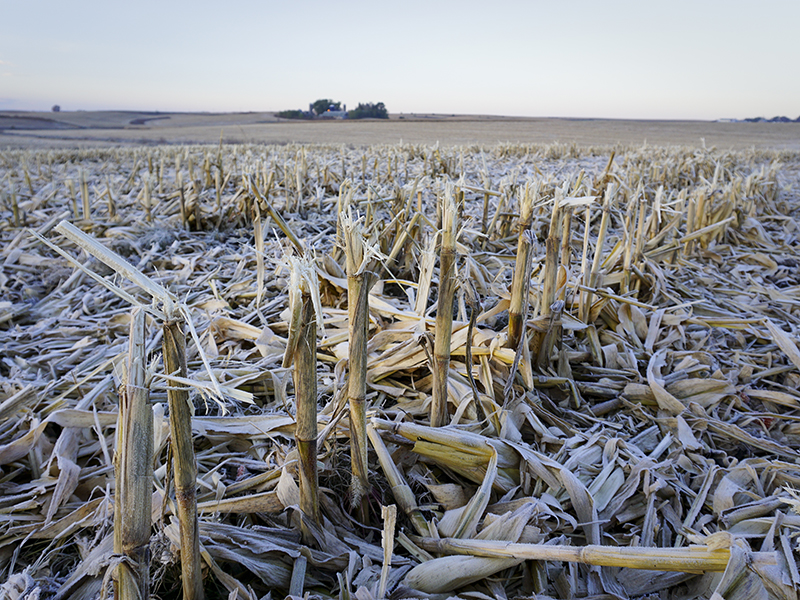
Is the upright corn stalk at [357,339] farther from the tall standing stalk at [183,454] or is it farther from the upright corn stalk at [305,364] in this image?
the tall standing stalk at [183,454]

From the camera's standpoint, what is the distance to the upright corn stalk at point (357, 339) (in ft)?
3.64

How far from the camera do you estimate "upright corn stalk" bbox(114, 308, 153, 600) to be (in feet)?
2.61

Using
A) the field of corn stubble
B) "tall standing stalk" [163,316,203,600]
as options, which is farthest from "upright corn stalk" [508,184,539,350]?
"tall standing stalk" [163,316,203,600]

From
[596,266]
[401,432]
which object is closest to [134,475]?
[401,432]

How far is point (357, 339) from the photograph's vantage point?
1.18 metres

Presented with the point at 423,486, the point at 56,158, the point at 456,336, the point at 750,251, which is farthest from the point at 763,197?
the point at 56,158

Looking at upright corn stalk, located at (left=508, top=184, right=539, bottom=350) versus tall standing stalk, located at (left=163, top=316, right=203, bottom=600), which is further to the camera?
upright corn stalk, located at (left=508, top=184, right=539, bottom=350)

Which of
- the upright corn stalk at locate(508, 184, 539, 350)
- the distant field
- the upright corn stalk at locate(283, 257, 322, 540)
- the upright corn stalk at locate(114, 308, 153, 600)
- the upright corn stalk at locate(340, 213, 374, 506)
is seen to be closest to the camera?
the upright corn stalk at locate(114, 308, 153, 600)

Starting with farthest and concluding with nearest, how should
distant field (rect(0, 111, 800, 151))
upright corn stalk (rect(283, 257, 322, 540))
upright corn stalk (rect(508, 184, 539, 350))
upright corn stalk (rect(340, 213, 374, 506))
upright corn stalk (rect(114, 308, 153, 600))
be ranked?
1. distant field (rect(0, 111, 800, 151))
2. upright corn stalk (rect(508, 184, 539, 350))
3. upright corn stalk (rect(340, 213, 374, 506))
4. upright corn stalk (rect(283, 257, 322, 540))
5. upright corn stalk (rect(114, 308, 153, 600))

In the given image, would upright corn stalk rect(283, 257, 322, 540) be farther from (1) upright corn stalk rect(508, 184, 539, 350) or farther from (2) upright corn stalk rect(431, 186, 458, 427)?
(1) upright corn stalk rect(508, 184, 539, 350)

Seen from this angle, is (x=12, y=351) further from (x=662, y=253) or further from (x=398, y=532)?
(x=662, y=253)

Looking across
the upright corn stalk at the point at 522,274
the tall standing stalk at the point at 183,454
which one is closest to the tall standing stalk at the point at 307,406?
the tall standing stalk at the point at 183,454

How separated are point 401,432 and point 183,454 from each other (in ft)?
2.36

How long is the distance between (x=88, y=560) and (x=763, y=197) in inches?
268
